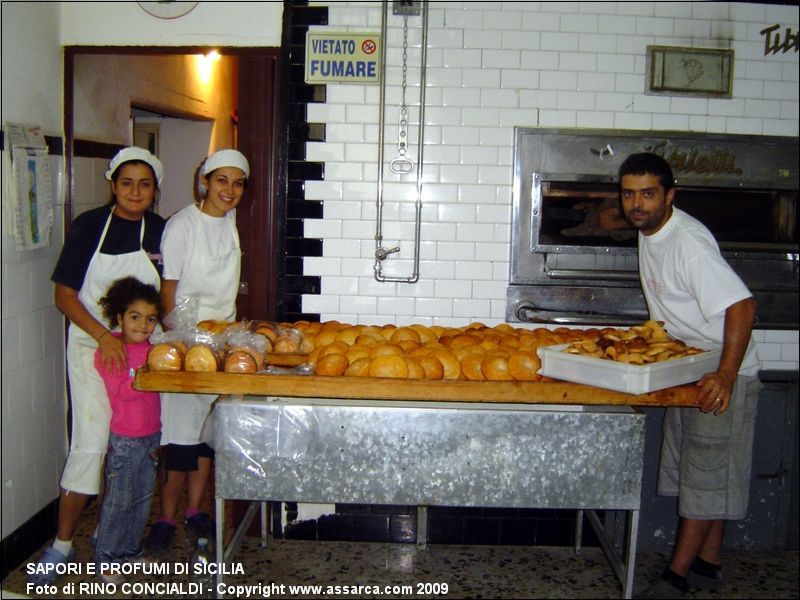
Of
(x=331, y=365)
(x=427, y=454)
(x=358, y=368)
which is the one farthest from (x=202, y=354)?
(x=427, y=454)

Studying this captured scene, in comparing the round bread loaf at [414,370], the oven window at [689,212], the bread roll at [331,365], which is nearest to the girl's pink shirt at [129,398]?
the bread roll at [331,365]

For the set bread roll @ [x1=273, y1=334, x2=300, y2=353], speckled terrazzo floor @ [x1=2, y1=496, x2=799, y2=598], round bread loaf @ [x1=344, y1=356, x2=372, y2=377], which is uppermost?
bread roll @ [x1=273, y1=334, x2=300, y2=353]

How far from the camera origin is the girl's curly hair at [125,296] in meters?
3.68

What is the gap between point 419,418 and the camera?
3.29 meters

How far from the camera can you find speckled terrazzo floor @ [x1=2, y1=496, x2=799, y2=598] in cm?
390

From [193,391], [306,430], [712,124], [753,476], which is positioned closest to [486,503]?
[306,430]

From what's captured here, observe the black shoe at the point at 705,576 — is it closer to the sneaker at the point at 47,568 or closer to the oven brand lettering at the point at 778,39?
the oven brand lettering at the point at 778,39

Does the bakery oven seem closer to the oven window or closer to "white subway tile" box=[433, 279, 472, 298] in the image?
the oven window

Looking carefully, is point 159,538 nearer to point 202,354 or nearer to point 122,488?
point 122,488

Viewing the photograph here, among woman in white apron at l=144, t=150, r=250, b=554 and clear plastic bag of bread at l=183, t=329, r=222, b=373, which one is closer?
clear plastic bag of bread at l=183, t=329, r=222, b=373

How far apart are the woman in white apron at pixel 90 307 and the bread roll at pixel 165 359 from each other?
0.52 meters

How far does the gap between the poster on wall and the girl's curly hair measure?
0.55 metres

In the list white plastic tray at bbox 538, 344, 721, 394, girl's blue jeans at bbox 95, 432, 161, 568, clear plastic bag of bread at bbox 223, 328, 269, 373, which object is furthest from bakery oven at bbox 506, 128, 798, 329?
girl's blue jeans at bbox 95, 432, 161, 568

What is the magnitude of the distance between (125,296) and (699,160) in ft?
10.2
